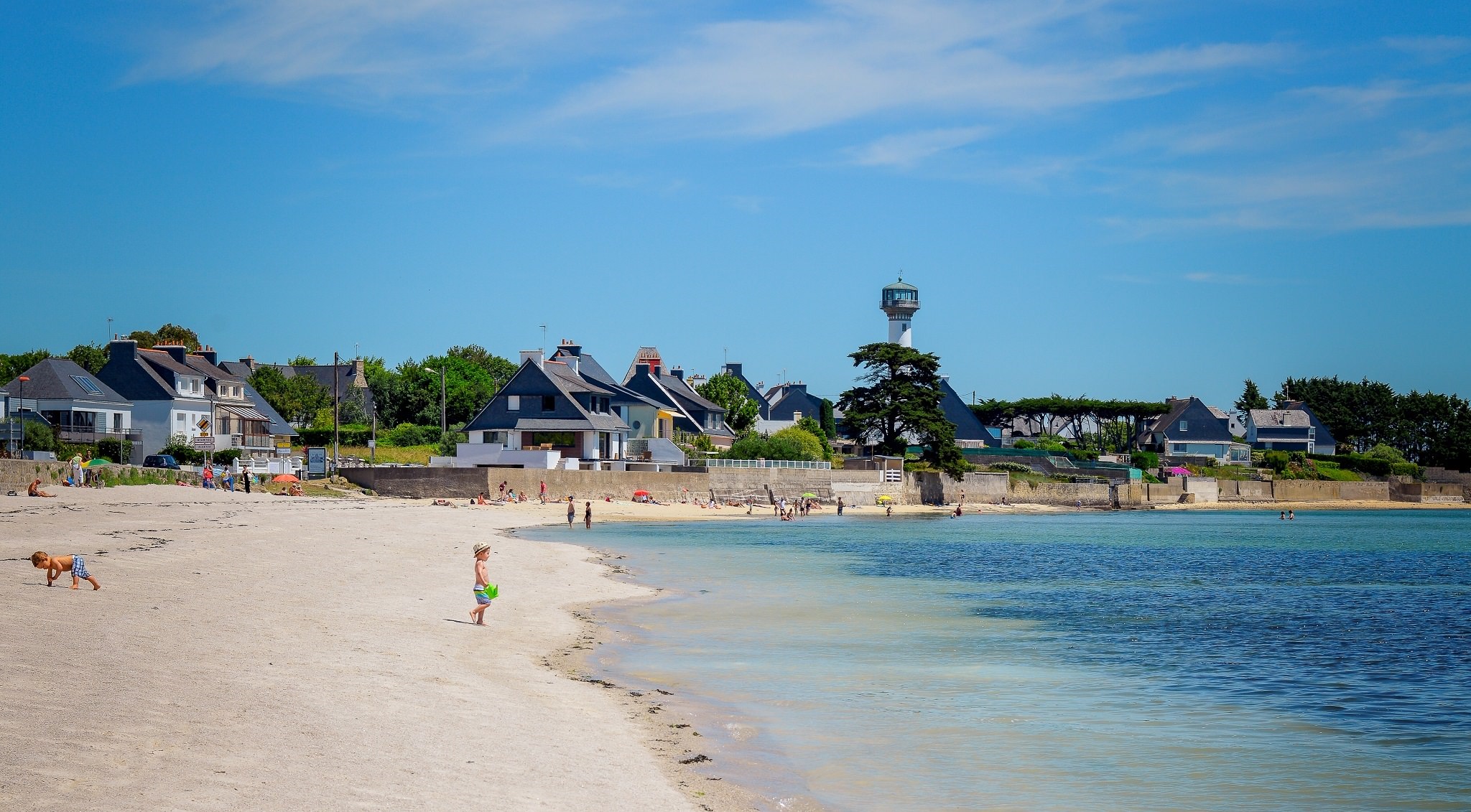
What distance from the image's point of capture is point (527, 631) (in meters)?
18.1

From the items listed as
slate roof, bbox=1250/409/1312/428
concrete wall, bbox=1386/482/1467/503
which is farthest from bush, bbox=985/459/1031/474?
concrete wall, bbox=1386/482/1467/503

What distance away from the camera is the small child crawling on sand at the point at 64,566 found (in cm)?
1578

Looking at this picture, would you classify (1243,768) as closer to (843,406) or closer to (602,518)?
(602,518)

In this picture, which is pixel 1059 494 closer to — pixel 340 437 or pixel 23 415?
pixel 340 437

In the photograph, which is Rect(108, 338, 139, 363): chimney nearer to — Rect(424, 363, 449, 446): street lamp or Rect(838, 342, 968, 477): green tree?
Rect(424, 363, 449, 446): street lamp

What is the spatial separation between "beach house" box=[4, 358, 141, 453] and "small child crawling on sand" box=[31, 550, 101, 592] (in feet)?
156

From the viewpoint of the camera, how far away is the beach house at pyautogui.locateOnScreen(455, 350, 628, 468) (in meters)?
65.5

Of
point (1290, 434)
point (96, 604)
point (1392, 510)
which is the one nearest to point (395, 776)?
point (96, 604)

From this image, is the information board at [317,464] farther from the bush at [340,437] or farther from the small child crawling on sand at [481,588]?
the small child crawling on sand at [481,588]

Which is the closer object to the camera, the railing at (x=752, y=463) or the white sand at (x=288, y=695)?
the white sand at (x=288, y=695)

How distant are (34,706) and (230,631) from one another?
5.20 meters

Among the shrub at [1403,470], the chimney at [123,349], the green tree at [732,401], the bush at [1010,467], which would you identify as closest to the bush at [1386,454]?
the shrub at [1403,470]

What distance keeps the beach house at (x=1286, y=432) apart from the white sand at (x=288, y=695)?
11533 cm

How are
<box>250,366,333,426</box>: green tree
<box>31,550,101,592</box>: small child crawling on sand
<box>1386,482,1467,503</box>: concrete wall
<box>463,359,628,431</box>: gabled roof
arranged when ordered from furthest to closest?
<box>1386,482,1467,503</box>: concrete wall
<box>250,366,333,426</box>: green tree
<box>463,359,628,431</box>: gabled roof
<box>31,550,101,592</box>: small child crawling on sand
